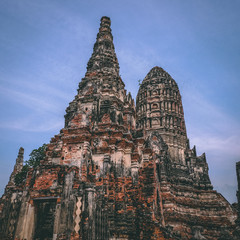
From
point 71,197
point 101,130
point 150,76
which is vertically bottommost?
point 71,197

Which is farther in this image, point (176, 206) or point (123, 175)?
point (176, 206)

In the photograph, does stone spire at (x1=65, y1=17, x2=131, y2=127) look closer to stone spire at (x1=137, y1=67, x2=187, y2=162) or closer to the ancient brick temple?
the ancient brick temple

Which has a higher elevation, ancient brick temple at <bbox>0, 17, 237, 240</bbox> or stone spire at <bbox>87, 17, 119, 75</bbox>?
stone spire at <bbox>87, 17, 119, 75</bbox>

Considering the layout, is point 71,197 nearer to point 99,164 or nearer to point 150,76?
point 99,164

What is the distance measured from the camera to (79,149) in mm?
11625

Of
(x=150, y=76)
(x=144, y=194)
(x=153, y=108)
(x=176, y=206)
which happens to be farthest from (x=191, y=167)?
(x=144, y=194)

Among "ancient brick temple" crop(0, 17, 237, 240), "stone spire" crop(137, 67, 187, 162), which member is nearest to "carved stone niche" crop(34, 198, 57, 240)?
"ancient brick temple" crop(0, 17, 237, 240)

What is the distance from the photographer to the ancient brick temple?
9.17 meters

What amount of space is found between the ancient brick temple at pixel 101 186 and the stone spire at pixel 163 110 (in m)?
7.65

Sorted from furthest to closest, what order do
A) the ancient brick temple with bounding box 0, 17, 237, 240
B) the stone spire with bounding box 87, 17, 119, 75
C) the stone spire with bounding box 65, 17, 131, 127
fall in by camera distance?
the stone spire with bounding box 87, 17, 119, 75, the stone spire with bounding box 65, 17, 131, 127, the ancient brick temple with bounding box 0, 17, 237, 240

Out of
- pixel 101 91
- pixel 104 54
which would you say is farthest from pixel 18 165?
pixel 104 54

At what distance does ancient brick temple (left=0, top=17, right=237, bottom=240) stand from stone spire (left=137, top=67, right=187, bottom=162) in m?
7.65

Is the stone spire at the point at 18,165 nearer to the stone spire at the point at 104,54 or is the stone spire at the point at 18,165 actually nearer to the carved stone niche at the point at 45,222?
the carved stone niche at the point at 45,222

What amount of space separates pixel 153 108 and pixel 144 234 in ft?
74.2
